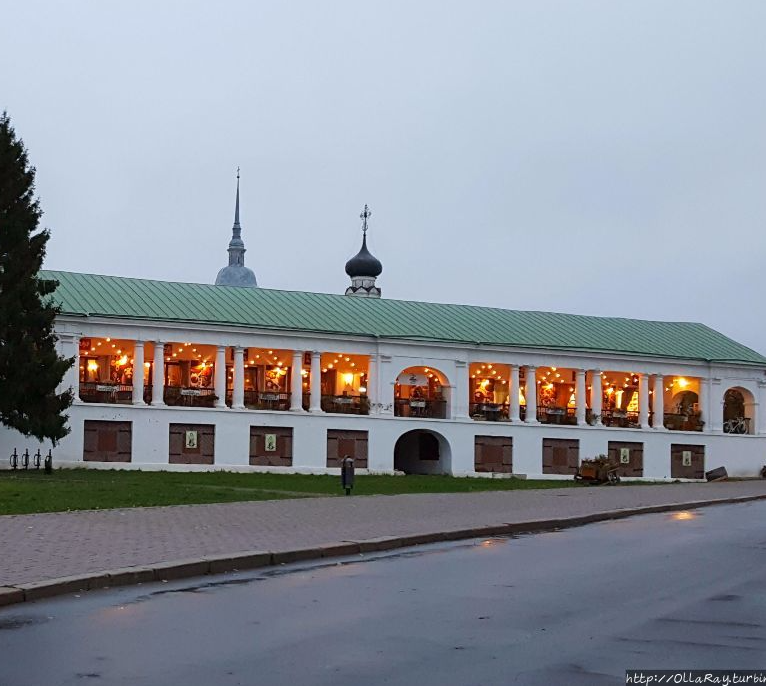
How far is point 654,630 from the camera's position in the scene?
9.91 meters

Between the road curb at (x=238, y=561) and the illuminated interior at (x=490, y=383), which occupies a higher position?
the illuminated interior at (x=490, y=383)

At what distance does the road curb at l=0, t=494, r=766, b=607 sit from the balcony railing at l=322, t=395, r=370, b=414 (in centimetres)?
3070

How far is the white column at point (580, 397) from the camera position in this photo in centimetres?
5841

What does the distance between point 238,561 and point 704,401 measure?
50.1 m

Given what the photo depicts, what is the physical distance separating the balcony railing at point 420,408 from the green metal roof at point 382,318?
9.46ft

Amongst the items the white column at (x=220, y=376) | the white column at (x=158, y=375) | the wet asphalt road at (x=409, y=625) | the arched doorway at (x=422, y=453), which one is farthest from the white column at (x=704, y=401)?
the wet asphalt road at (x=409, y=625)

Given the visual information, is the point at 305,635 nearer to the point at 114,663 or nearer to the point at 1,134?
the point at 114,663

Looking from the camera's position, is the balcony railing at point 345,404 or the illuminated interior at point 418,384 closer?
the balcony railing at point 345,404

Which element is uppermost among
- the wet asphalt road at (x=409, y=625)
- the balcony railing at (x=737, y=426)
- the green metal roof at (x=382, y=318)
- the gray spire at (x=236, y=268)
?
the gray spire at (x=236, y=268)

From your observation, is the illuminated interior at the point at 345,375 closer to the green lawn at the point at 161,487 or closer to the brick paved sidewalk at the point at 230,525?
the green lawn at the point at 161,487

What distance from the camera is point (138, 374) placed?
162ft

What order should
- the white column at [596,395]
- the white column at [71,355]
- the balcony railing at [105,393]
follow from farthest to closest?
the white column at [596,395], the balcony railing at [105,393], the white column at [71,355]

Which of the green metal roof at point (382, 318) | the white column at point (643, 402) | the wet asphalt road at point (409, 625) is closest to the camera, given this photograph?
the wet asphalt road at point (409, 625)

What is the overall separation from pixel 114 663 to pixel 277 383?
154 ft
